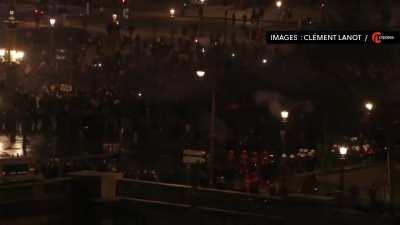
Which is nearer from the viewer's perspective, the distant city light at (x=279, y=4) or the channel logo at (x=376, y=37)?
the channel logo at (x=376, y=37)

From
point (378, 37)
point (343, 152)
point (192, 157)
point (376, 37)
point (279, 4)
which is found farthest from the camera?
point (279, 4)

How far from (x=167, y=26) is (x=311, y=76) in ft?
51.0

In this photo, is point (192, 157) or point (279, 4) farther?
point (279, 4)

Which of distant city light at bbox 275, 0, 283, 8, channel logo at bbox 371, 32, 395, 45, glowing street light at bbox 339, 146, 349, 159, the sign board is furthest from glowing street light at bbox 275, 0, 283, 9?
the sign board

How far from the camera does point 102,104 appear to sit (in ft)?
115

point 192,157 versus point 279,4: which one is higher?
point 279,4

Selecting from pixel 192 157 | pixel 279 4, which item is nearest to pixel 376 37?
pixel 192 157

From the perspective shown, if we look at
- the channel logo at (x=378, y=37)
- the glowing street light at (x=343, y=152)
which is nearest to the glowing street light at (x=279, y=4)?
the channel logo at (x=378, y=37)

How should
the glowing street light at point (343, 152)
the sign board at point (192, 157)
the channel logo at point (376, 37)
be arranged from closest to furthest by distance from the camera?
1. the sign board at point (192, 157)
2. the glowing street light at point (343, 152)
3. the channel logo at point (376, 37)

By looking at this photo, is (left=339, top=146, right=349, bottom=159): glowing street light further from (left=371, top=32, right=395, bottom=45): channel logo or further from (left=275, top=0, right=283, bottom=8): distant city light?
(left=275, top=0, right=283, bottom=8): distant city light

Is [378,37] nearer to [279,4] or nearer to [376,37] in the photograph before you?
[376,37]

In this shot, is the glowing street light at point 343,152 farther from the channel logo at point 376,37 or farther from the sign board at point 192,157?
the sign board at point 192,157

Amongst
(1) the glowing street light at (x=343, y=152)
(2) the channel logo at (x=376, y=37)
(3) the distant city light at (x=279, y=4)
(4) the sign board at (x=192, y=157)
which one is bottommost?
(4) the sign board at (x=192, y=157)

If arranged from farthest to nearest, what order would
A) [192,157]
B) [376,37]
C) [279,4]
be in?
[279,4] → [376,37] → [192,157]
